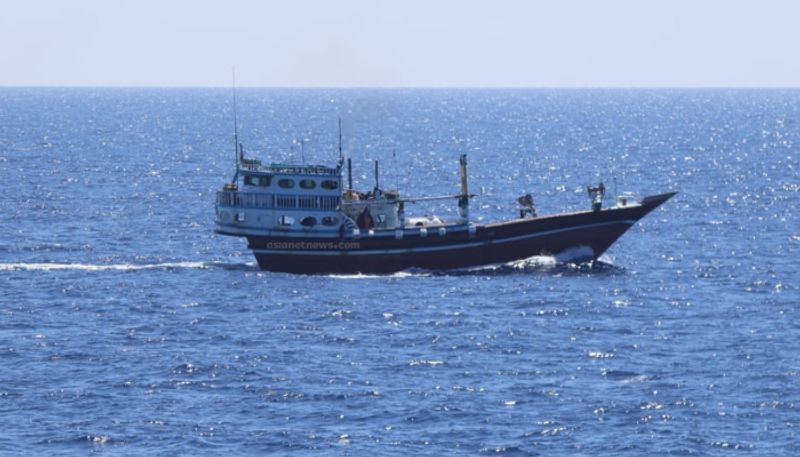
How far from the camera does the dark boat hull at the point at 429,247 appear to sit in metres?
93.2

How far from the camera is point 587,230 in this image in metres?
96.4

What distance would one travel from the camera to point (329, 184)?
93.8 meters

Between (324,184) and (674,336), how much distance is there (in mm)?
27720

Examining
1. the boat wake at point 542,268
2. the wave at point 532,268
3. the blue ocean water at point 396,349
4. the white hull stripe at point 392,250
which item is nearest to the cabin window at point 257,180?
the white hull stripe at point 392,250

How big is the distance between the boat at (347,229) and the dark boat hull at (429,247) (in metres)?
0.06

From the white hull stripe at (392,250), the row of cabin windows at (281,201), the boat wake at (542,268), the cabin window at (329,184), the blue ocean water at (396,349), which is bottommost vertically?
the blue ocean water at (396,349)

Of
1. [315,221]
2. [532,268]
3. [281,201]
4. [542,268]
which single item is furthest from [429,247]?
[281,201]

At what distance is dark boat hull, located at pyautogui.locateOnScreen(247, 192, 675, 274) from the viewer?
93.2 m

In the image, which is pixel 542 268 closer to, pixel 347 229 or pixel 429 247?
pixel 429 247

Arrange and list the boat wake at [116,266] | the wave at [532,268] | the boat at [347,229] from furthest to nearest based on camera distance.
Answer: the boat wake at [116,266] < the wave at [532,268] < the boat at [347,229]

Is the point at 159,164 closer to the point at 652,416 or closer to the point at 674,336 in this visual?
the point at 674,336

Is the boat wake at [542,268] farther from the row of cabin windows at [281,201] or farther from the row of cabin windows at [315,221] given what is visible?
the row of cabin windows at [281,201]

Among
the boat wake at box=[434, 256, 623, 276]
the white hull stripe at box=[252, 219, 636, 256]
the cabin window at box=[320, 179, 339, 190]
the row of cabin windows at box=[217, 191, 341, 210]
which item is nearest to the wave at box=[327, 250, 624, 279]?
the boat wake at box=[434, 256, 623, 276]

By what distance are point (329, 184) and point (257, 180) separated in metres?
4.52
